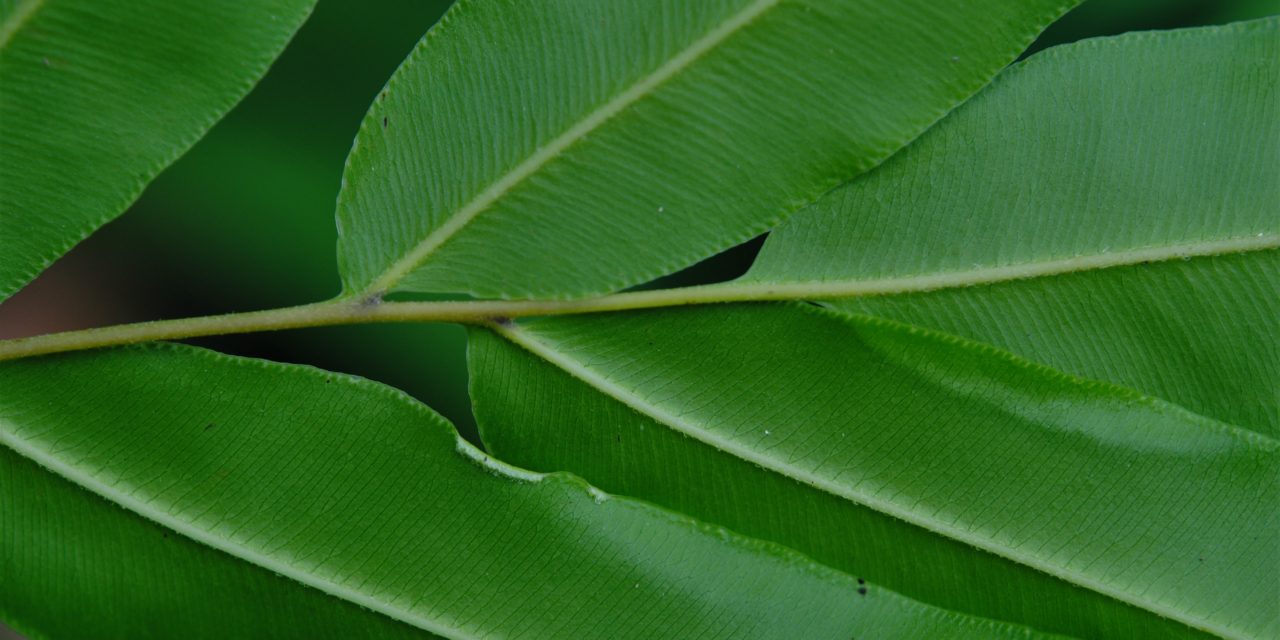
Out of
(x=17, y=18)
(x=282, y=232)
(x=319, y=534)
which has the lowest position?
(x=319, y=534)

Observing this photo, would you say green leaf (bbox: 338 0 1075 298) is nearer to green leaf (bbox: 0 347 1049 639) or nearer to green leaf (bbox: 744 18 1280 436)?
green leaf (bbox: 744 18 1280 436)

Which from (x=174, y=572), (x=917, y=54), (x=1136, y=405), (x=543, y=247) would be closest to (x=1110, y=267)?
(x=1136, y=405)

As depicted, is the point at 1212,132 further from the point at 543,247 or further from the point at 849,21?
the point at 543,247


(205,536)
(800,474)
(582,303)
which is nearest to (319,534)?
(205,536)

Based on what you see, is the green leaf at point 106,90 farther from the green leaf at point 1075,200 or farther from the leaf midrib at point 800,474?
the green leaf at point 1075,200

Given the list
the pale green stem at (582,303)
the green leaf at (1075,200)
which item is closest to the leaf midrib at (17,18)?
the pale green stem at (582,303)

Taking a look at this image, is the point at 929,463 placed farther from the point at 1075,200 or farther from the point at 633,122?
the point at 633,122
